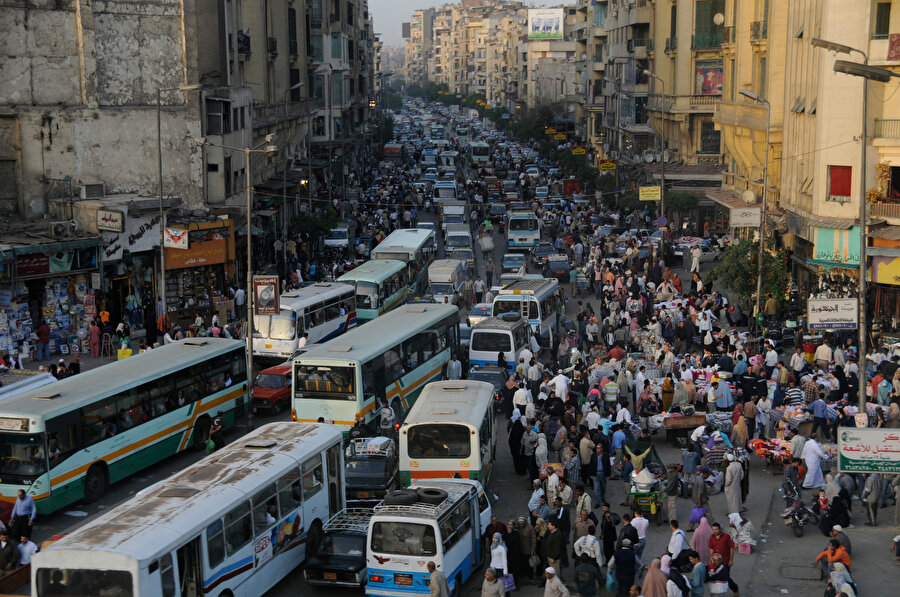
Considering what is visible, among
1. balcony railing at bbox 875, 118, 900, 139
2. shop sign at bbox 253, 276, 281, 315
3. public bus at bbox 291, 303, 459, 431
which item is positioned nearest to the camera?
public bus at bbox 291, 303, 459, 431

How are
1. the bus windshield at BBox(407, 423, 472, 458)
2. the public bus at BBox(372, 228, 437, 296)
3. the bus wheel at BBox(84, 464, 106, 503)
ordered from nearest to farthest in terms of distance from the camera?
1. the bus windshield at BBox(407, 423, 472, 458)
2. the bus wheel at BBox(84, 464, 106, 503)
3. the public bus at BBox(372, 228, 437, 296)

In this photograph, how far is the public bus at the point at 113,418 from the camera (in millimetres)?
20750

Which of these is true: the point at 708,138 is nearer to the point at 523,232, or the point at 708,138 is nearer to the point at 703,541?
the point at 523,232

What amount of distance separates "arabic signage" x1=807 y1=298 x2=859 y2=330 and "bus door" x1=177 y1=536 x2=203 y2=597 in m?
13.1

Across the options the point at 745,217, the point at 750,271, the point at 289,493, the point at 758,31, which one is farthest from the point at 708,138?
the point at 289,493

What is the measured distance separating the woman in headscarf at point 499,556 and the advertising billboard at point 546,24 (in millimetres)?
152980

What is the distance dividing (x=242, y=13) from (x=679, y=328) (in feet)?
117

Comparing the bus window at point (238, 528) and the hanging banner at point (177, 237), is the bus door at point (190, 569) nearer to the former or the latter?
the bus window at point (238, 528)

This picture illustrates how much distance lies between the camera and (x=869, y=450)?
17141 millimetres

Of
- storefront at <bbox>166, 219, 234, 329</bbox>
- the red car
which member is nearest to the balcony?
storefront at <bbox>166, 219, 234, 329</bbox>

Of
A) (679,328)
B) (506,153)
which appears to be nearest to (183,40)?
(679,328)

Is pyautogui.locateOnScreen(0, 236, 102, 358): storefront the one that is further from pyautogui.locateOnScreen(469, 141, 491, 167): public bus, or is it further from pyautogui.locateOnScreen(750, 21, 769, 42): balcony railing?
pyautogui.locateOnScreen(469, 141, 491, 167): public bus

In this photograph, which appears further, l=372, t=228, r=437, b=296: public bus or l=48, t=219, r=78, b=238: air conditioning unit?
l=372, t=228, r=437, b=296: public bus

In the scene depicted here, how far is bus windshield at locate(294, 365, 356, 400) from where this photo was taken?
2494 centimetres
